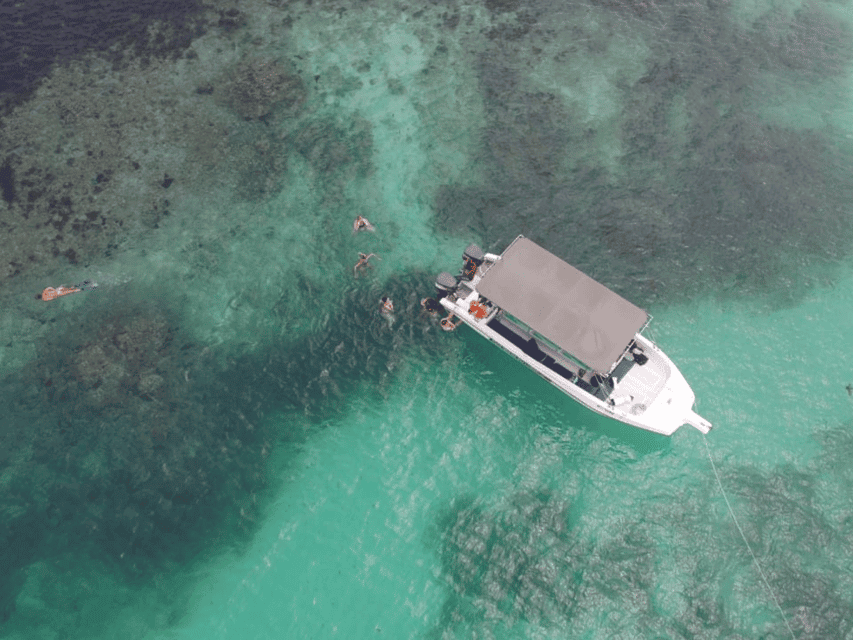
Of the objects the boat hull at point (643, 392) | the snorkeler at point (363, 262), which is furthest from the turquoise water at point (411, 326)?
the boat hull at point (643, 392)

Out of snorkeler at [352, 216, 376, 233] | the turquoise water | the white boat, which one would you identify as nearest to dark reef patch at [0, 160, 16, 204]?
the turquoise water

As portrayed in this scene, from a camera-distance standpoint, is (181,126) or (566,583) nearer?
(566,583)

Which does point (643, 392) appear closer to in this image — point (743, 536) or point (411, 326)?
point (743, 536)

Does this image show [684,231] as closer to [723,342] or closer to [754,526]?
[723,342]

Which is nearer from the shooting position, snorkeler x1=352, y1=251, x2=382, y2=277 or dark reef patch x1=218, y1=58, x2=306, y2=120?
snorkeler x1=352, y1=251, x2=382, y2=277

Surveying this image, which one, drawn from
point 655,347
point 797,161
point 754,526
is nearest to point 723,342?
point 655,347

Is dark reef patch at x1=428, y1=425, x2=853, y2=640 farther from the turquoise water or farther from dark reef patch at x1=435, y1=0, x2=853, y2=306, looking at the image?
dark reef patch at x1=435, y1=0, x2=853, y2=306

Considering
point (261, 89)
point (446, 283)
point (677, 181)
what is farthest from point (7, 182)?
point (677, 181)
